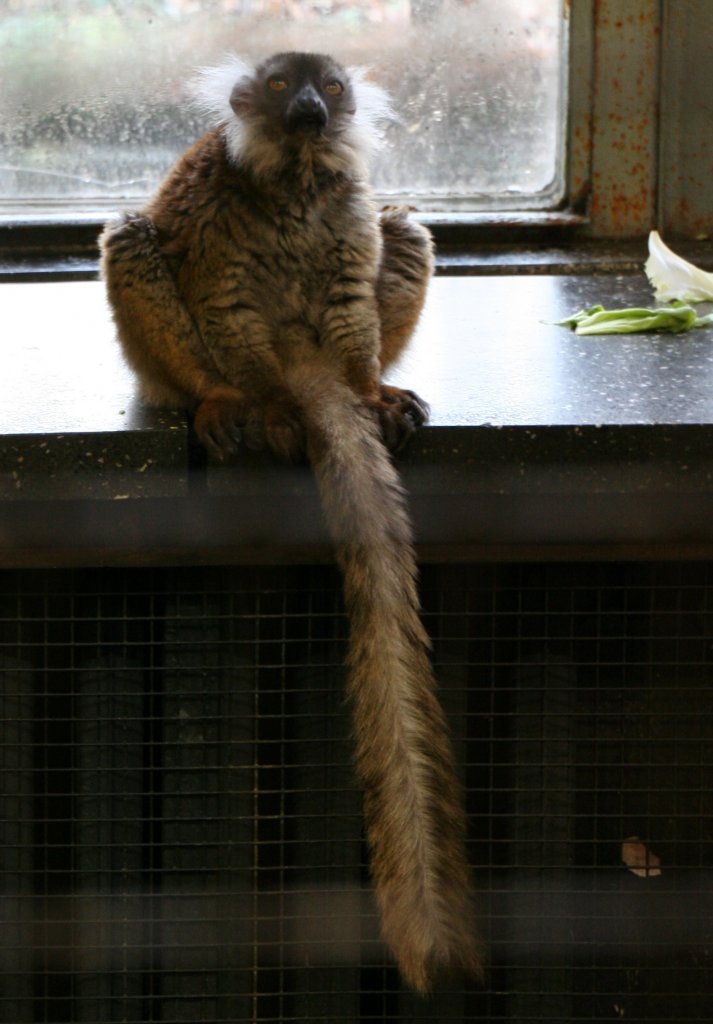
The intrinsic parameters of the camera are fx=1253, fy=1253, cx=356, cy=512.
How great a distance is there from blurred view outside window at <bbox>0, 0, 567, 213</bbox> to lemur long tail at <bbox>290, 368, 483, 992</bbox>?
206 centimetres

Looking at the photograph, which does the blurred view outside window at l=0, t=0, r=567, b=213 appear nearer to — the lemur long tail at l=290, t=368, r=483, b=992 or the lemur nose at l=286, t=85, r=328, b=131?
the lemur nose at l=286, t=85, r=328, b=131

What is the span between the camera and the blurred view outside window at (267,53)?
151 inches

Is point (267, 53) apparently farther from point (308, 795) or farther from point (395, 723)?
point (395, 723)

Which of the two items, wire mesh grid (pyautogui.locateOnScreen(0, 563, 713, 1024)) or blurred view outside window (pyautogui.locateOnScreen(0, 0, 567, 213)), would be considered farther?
blurred view outside window (pyautogui.locateOnScreen(0, 0, 567, 213))

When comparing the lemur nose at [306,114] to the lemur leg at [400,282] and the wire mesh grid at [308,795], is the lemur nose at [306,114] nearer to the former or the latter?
the lemur leg at [400,282]

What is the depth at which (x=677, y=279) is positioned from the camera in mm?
3395

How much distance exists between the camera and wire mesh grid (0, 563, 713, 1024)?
2438 millimetres

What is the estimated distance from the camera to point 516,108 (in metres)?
3.94

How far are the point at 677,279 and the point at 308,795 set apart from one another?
1757 mm

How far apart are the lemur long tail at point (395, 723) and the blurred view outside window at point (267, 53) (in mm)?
2062

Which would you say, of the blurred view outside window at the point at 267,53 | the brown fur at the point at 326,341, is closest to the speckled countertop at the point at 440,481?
the brown fur at the point at 326,341

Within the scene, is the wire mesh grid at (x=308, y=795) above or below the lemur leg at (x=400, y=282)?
below

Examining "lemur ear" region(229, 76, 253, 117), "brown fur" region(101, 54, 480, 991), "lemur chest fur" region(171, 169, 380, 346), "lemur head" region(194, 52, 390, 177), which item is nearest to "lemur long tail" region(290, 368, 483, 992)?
"brown fur" region(101, 54, 480, 991)

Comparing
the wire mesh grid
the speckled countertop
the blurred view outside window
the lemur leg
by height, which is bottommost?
the wire mesh grid
